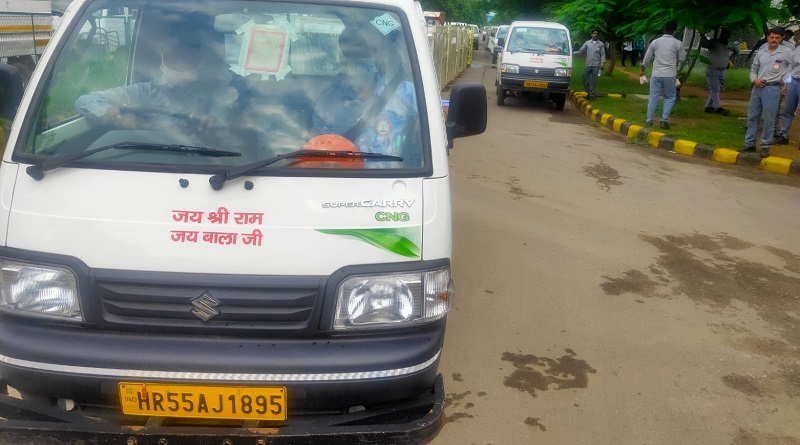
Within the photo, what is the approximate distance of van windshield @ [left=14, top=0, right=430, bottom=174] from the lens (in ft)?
8.98

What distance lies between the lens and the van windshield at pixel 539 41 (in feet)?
55.1

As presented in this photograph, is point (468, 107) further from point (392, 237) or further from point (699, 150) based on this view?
point (699, 150)

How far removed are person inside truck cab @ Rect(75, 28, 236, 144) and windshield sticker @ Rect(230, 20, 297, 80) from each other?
0.13 m

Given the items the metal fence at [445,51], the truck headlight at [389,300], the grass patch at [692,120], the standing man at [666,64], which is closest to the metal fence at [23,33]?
the metal fence at [445,51]

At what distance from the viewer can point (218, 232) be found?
2496 millimetres

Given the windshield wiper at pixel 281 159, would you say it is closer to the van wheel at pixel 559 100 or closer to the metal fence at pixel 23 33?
the metal fence at pixel 23 33

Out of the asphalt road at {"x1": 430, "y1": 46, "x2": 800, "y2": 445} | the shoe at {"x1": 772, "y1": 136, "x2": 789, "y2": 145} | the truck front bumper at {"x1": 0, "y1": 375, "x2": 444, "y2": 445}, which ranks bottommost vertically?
the asphalt road at {"x1": 430, "y1": 46, "x2": 800, "y2": 445}

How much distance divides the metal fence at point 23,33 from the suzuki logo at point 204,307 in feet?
44.7

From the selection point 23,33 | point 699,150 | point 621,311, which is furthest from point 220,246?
point 23,33

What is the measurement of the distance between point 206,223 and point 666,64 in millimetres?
11524

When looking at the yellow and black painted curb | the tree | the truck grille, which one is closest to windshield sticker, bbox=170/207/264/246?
the truck grille

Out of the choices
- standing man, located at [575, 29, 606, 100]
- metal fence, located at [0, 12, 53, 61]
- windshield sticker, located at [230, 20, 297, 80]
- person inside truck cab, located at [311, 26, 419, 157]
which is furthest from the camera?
standing man, located at [575, 29, 606, 100]

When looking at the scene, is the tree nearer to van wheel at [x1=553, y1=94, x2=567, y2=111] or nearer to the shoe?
van wheel at [x1=553, y1=94, x2=567, y2=111]

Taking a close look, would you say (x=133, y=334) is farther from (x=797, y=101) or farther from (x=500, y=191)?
(x=797, y=101)
